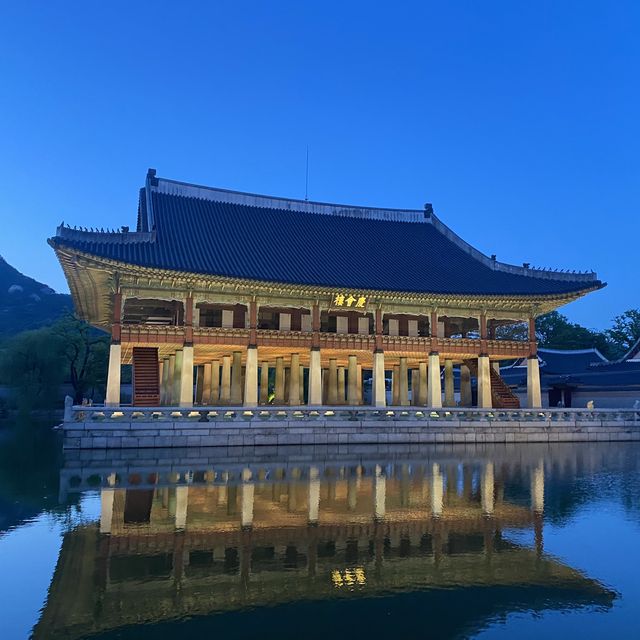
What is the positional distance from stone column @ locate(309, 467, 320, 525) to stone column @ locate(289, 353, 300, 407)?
16126 mm

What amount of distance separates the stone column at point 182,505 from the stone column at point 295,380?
2077 centimetres

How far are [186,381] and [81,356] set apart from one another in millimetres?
37916

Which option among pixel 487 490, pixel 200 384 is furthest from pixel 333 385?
pixel 487 490

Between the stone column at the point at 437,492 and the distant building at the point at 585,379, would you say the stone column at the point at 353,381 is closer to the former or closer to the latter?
the stone column at the point at 437,492

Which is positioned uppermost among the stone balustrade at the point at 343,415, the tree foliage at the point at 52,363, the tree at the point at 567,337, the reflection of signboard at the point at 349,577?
the tree at the point at 567,337

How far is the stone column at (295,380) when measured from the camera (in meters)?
38.8

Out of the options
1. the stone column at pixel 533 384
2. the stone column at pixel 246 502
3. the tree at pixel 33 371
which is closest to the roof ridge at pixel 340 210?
the stone column at pixel 533 384

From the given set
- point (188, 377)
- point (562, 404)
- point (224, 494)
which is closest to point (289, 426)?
point (188, 377)

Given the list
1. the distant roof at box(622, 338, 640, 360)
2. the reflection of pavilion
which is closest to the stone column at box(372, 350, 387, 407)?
the reflection of pavilion

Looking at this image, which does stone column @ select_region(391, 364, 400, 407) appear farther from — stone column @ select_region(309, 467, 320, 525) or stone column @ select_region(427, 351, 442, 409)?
stone column @ select_region(309, 467, 320, 525)

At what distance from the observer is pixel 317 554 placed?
35.2 feet

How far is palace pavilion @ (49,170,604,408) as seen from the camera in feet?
105

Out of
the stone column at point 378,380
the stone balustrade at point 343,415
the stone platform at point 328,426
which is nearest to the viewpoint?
the stone platform at point 328,426

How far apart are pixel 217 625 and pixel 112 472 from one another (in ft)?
50.4
